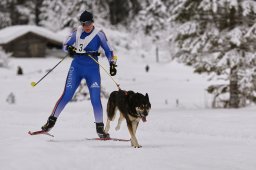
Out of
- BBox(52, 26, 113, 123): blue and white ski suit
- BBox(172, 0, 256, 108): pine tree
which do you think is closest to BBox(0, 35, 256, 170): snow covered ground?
BBox(52, 26, 113, 123): blue and white ski suit

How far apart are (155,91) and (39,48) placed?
1165 inches

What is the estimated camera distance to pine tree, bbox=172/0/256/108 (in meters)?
17.9

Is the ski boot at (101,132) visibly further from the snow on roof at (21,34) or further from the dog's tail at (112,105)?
the snow on roof at (21,34)

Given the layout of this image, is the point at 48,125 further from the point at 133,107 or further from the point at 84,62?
the point at 133,107

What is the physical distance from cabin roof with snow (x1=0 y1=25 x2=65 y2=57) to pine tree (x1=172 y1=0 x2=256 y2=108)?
38835 mm

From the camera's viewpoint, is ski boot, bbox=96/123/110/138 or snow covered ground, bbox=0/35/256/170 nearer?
snow covered ground, bbox=0/35/256/170

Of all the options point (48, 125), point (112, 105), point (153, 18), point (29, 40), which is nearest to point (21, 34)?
point (29, 40)

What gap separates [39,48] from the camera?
189ft

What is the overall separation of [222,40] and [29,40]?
4223cm

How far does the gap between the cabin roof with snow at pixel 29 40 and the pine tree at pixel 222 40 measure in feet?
127

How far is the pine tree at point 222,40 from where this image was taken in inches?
703

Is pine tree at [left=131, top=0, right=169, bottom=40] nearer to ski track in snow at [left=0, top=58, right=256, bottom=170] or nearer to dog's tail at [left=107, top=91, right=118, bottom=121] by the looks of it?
ski track in snow at [left=0, top=58, right=256, bottom=170]

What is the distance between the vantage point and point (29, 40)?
5772cm

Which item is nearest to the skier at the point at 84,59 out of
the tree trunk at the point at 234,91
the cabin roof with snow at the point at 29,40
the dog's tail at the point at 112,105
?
the dog's tail at the point at 112,105
